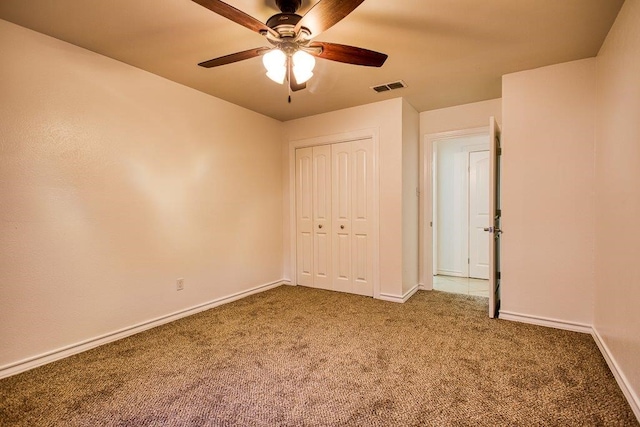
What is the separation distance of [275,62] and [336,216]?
2445 millimetres

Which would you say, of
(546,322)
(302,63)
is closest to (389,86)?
(302,63)

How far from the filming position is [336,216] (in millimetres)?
4078

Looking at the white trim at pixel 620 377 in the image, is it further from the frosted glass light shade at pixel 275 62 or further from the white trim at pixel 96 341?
the white trim at pixel 96 341

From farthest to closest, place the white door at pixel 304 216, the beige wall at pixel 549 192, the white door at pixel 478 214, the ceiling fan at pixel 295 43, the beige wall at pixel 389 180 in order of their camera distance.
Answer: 1. the white door at pixel 478 214
2. the white door at pixel 304 216
3. the beige wall at pixel 389 180
4. the beige wall at pixel 549 192
5. the ceiling fan at pixel 295 43

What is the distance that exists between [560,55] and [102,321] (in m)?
4.42

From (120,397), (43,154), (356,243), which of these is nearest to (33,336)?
(120,397)

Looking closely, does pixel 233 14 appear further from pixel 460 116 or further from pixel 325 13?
pixel 460 116

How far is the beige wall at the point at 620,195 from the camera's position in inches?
67.4

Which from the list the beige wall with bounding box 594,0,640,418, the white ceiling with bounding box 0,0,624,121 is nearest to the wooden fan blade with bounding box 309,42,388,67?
the white ceiling with bounding box 0,0,624,121

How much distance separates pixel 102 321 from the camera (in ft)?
8.29

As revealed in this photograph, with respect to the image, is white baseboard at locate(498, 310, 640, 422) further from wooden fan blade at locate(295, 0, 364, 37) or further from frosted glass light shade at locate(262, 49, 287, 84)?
Answer: frosted glass light shade at locate(262, 49, 287, 84)

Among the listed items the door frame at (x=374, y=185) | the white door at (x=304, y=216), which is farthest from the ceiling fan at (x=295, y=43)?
the white door at (x=304, y=216)

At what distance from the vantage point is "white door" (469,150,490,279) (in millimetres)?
4805

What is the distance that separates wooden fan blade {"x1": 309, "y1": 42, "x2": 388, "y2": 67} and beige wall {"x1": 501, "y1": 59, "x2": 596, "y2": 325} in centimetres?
180
